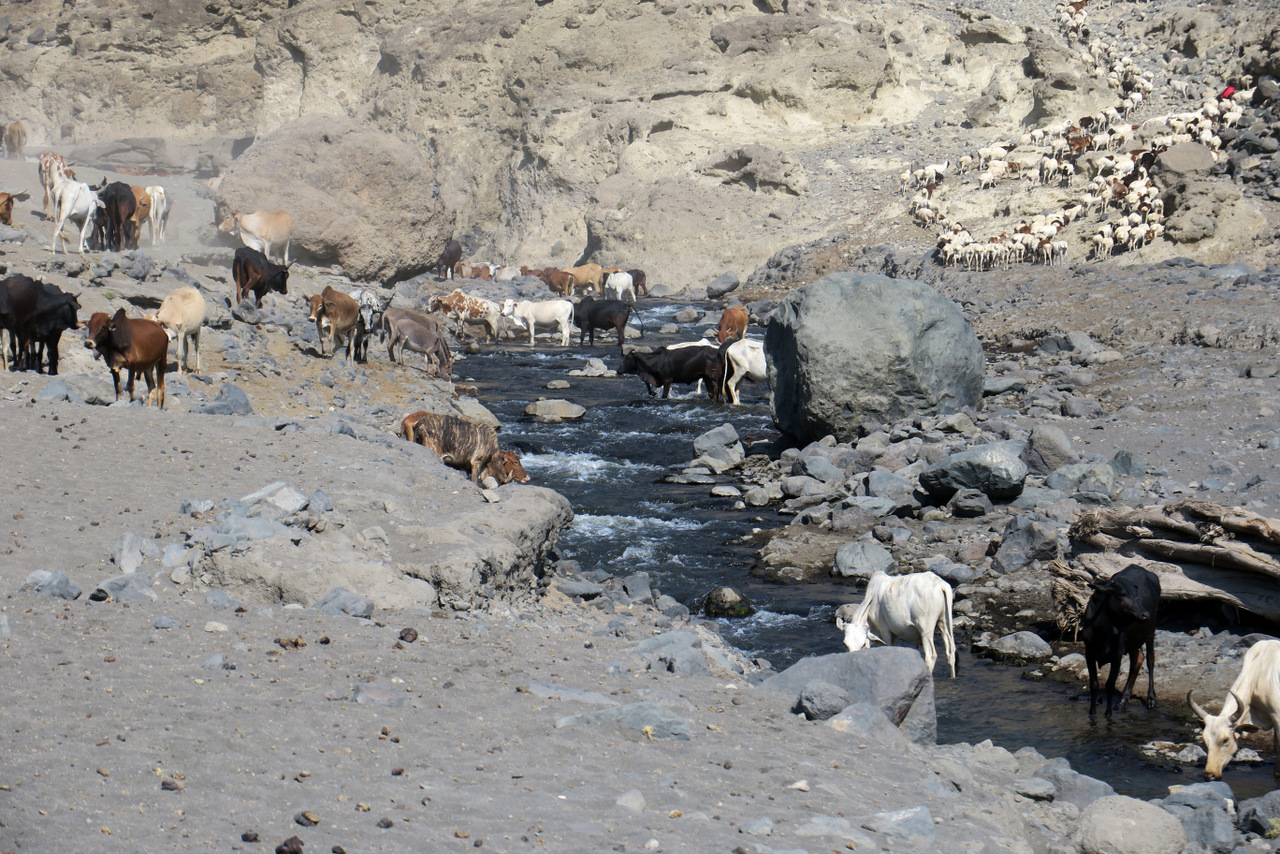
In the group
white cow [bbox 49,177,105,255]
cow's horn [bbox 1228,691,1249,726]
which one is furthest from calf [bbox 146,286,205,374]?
cow's horn [bbox 1228,691,1249,726]

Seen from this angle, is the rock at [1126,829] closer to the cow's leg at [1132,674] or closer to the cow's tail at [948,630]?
the cow's leg at [1132,674]

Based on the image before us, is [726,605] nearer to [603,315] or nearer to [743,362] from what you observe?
[743,362]

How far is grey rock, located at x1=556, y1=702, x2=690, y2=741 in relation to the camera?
17.2 feet

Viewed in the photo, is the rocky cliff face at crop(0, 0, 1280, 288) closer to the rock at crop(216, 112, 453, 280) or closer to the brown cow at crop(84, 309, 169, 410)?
the rock at crop(216, 112, 453, 280)

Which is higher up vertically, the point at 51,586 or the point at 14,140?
the point at 14,140

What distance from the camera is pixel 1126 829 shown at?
17.1ft

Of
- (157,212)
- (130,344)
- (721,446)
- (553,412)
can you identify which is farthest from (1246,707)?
(157,212)

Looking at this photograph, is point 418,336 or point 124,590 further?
point 418,336

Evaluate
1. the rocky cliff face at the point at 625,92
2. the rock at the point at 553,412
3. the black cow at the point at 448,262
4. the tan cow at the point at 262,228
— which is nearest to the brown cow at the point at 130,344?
the rock at the point at 553,412

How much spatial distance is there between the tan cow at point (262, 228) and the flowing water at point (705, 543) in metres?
4.80

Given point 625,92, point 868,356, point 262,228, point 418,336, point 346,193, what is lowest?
point 418,336

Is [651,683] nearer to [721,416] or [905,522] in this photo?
[905,522]

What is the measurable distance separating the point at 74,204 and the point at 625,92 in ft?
98.0

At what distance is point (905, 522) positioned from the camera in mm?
12008
